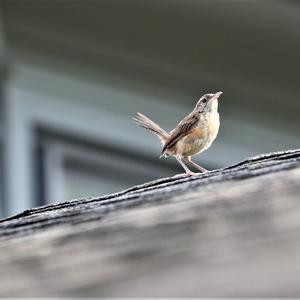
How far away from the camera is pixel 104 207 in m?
3.30

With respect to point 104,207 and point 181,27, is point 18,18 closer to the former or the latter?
point 181,27

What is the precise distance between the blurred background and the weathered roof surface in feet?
23.0

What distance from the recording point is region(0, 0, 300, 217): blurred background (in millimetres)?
10242

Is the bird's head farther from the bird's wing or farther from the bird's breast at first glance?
the bird's breast

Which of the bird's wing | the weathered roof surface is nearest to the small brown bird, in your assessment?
the bird's wing

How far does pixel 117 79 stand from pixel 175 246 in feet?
27.7

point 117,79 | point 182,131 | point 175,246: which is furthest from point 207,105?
point 175,246

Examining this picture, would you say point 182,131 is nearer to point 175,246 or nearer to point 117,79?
point 117,79

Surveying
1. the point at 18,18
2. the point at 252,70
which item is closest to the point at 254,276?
the point at 18,18

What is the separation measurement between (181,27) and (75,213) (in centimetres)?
727

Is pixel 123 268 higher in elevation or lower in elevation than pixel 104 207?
lower

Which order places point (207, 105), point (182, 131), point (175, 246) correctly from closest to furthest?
point (175, 246) < point (182, 131) < point (207, 105)

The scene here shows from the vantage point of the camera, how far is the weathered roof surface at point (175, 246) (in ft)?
7.52

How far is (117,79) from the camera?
35.9 feet
